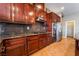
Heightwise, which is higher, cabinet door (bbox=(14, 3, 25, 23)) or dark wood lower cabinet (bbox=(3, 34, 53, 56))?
cabinet door (bbox=(14, 3, 25, 23))

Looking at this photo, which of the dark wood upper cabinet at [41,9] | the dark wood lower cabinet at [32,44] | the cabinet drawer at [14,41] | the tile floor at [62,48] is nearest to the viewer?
the cabinet drawer at [14,41]

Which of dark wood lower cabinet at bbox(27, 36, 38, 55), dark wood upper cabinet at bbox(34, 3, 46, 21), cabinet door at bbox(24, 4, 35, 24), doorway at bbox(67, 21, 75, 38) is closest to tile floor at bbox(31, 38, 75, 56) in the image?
doorway at bbox(67, 21, 75, 38)

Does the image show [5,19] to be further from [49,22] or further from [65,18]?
[65,18]

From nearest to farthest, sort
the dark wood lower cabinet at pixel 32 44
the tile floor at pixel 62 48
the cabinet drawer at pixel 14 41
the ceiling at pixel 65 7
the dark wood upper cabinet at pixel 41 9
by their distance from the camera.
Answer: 1. the cabinet drawer at pixel 14 41
2. the ceiling at pixel 65 7
3. the tile floor at pixel 62 48
4. the dark wood upper cabinet at pixel 41 9
5. the dark wood lower cabinet at pixel 32 44

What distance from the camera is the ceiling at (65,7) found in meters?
2.64

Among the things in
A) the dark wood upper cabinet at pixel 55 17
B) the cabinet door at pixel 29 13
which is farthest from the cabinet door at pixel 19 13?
the dark wood upper cabinet at pixel 55 17

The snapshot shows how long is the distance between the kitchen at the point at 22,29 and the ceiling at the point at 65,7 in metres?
0.12

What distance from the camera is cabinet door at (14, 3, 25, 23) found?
9.77 feet

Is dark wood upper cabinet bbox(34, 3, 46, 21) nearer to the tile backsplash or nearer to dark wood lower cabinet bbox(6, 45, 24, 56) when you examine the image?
the tile backsplash

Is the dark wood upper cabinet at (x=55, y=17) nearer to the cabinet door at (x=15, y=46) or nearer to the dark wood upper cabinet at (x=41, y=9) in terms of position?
the dark wood upper cabinet at (x=41, y=9)

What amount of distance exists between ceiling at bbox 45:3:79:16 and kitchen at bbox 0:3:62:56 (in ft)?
0.41

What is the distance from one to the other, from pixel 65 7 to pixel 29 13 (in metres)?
1.21

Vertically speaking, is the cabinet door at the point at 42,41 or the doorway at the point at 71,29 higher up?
the doorway at the point at 71,29

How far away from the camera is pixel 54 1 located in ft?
8.67
